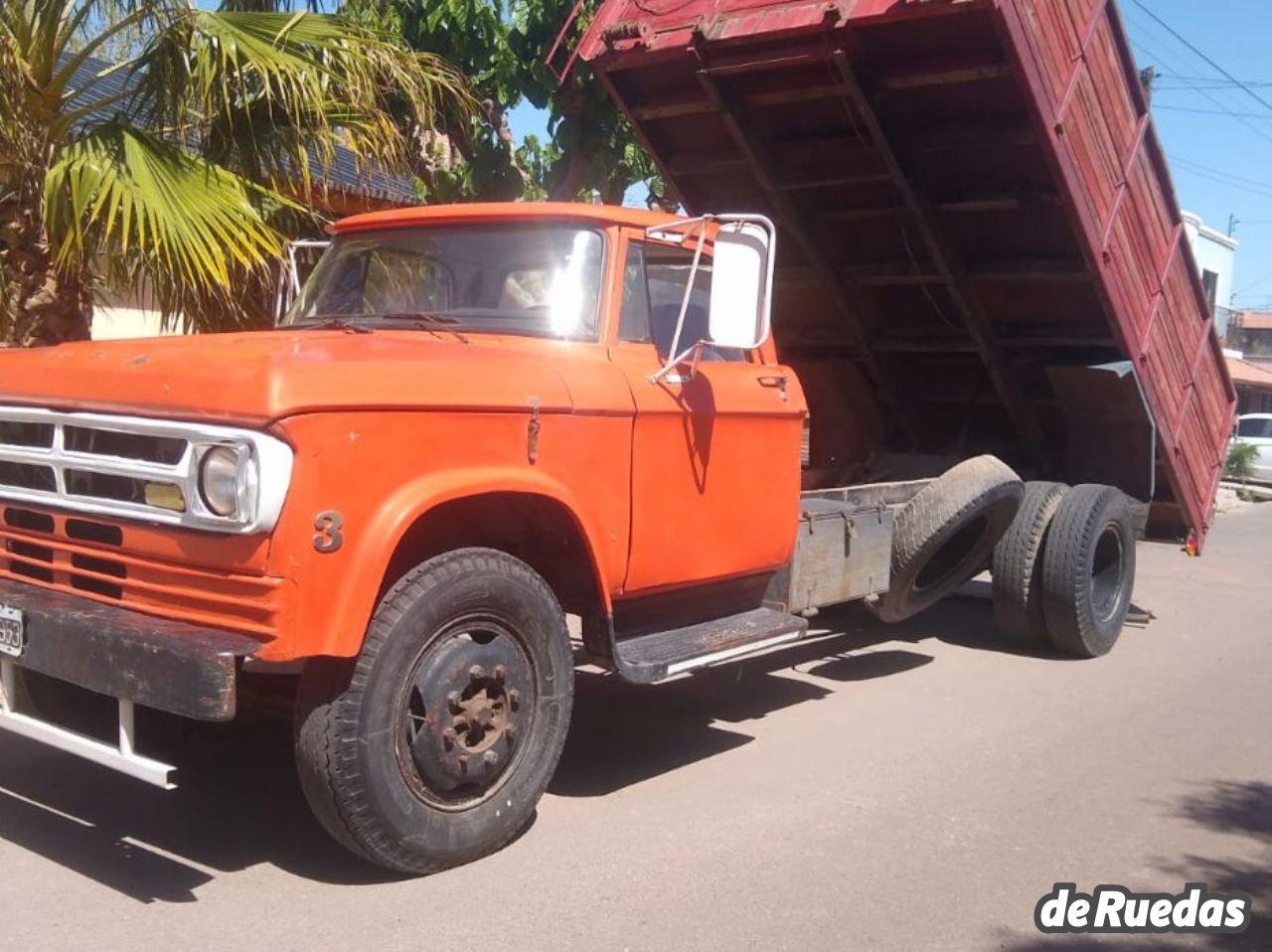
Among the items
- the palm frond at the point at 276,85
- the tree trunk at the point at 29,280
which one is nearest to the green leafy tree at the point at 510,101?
the palm frond at the point at 276,85

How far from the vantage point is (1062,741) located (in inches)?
244

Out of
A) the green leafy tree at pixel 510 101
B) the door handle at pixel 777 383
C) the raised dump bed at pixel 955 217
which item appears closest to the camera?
the door handle at pixel 777 383

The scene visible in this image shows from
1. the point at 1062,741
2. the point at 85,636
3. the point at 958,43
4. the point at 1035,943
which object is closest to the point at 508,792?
the point at 85,636

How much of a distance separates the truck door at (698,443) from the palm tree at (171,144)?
231cm

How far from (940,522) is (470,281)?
9.30ft

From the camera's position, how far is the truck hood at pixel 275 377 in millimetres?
3758

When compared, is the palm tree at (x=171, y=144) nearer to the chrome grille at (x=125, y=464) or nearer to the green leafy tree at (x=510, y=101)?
the green leafy tree at (x=510, y=101)

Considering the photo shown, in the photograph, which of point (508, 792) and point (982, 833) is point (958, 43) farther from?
point (508, 792)

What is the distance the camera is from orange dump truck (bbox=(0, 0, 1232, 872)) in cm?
386

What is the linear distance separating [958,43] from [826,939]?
4557 millimetres

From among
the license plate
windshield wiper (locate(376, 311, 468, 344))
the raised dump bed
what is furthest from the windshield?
the raised dump bed
